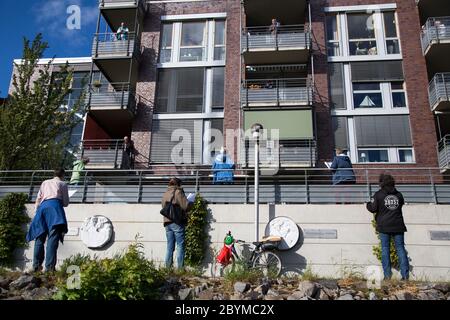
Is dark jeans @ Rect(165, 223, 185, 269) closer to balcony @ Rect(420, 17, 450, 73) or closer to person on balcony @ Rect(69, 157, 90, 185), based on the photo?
person on balcony @ Rect(69, 157, 90, 185)

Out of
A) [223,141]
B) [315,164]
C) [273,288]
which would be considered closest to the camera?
[273,288]

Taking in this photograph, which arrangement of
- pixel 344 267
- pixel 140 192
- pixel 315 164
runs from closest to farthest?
pixel 344 267
pixel 140 192
pixel 315 164

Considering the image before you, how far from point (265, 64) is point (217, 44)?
8.19 ft

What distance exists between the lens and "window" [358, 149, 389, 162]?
17484 mm

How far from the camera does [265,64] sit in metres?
19.9

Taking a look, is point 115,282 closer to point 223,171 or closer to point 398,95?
point 223,171

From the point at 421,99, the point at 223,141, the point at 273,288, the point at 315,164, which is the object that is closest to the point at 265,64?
the point at 223,141

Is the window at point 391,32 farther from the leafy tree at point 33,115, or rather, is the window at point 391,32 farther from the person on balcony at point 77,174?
the person on balcony at point 77,174

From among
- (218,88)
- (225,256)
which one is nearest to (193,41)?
(218,88)

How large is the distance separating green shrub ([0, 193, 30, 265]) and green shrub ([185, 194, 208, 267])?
4.48 meters

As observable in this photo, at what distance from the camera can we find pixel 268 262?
10.2m

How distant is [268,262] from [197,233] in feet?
6.46

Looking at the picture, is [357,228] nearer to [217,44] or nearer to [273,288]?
[273,288]

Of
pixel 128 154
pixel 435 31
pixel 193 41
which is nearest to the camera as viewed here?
pixel 435 31
